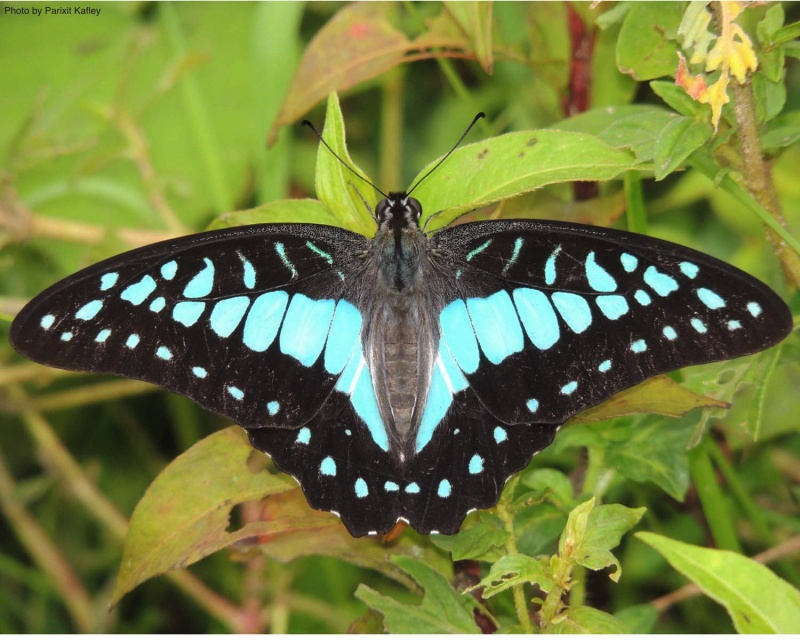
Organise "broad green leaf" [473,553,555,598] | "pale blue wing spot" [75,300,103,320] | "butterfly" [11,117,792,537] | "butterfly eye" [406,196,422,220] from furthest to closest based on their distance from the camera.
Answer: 1. "butterfly eye" [406,196,422,220]
2. "pale blue wing spot" [75,300,103,320]
3. "butterfly" [11,117,792,537]
4. "broad green leaf" [473,553,555,598]

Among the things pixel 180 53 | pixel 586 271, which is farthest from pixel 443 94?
pixel 586 271

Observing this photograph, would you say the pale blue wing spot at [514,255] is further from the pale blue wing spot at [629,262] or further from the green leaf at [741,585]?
the green leaf at [741,585]

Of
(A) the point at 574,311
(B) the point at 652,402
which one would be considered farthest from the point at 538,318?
(B) the point at 652,402

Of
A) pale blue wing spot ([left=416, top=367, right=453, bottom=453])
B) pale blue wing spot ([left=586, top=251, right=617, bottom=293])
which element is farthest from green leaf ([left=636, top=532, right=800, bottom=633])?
pale blue wing spot ([left=416, top=367, right=453, bottom=453])

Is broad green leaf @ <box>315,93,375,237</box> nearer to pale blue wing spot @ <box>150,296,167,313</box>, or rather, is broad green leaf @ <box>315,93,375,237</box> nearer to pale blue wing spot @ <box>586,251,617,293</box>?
pale blue wing spot @ <box>150,296,167,313</box>

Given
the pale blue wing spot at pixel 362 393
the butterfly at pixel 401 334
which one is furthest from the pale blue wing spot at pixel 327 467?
the pale blue wing spot at pixel 362 393

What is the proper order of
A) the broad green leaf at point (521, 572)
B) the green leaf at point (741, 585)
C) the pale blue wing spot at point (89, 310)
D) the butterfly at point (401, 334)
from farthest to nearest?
1. the pale blue wing spot at point (89, 310)
2. the butterfly at point (401, 334)
3. the broad green leaf at point (521, 572)
4. the green leaf at point (741, 585)

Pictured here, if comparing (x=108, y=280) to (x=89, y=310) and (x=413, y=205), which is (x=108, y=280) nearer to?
(x=89, y=310)
